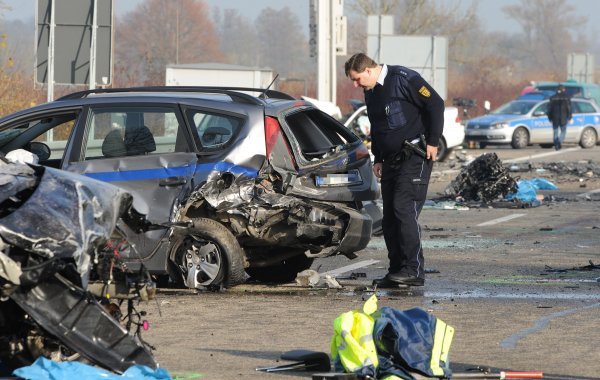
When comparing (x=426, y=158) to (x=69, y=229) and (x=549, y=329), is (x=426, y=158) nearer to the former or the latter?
(x=549, y=329)

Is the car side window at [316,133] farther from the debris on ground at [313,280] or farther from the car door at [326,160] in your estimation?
the debris on ground at [313,280]

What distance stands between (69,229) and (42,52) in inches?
489

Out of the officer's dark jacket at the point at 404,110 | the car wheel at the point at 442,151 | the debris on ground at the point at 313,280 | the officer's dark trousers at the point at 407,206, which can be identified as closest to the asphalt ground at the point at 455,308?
the debris on ground at the point at 313,280

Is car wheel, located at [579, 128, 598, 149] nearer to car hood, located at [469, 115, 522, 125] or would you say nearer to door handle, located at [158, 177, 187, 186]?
car hood, located at [469, 115, 522, 125]

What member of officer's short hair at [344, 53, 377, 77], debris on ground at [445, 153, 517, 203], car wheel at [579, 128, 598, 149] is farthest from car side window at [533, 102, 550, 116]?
officer's short hair at [344, 53, 377, 77]

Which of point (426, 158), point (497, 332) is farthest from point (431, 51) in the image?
point (497, 332)

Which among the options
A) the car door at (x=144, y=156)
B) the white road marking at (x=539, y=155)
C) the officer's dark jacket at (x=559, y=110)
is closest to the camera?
the car door at (x=144, y=156)

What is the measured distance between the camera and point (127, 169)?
10195 millimetres

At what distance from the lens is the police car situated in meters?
37.7

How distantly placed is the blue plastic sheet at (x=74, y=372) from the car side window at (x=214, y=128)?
403 cm

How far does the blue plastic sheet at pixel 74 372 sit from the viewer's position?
6.32 meters

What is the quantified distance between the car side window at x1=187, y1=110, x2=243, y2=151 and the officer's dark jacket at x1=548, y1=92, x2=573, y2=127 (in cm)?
2726

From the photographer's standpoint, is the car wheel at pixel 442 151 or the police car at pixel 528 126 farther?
the police car at pixel 528 126

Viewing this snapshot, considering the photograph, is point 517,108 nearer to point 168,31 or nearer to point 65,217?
point 65,217
